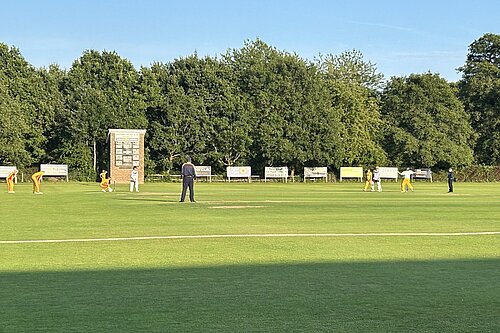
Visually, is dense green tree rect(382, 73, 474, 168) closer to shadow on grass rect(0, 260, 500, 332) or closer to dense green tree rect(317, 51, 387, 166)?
dense green tree rect(317, 51, 387, 166)

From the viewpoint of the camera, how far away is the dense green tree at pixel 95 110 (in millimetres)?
72375

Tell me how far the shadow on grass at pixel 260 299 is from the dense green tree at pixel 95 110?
63698 millimetres

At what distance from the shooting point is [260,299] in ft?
26.3

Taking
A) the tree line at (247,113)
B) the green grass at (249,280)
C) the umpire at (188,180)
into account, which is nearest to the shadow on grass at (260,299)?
the green grass at (249,280)

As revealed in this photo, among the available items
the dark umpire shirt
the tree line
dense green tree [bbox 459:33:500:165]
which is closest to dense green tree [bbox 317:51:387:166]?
the tree line

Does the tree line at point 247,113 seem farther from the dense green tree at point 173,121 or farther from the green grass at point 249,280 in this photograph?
the green grass at point 249,280

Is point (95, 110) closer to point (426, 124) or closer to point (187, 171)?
point (426, 124)

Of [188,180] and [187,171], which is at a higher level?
[187,171]

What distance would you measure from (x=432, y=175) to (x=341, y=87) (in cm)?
1499

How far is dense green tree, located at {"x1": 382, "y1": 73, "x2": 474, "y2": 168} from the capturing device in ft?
273

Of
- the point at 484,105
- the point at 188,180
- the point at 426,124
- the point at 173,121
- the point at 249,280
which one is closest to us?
the point at 249,280

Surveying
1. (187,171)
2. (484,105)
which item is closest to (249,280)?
(187,171)

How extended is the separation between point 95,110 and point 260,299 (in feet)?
218

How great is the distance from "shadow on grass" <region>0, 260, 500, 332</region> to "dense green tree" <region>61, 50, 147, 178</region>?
63698 mm
